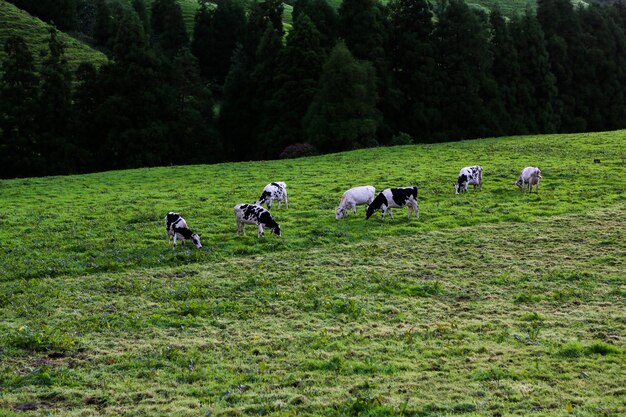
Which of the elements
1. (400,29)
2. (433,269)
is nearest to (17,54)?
(400,29)

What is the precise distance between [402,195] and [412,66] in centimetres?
5102

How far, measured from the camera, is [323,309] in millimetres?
16375

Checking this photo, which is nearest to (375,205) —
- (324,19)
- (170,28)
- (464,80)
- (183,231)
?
(183,231)

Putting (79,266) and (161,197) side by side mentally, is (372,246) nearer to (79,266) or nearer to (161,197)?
(79,266)

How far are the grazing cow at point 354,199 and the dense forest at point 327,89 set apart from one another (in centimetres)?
3272

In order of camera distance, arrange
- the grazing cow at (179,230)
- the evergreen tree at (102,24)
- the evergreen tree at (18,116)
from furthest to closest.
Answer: the evergreen tree at (102,24), the evergreen tree at (18,116), the grazing cow at (179,230)

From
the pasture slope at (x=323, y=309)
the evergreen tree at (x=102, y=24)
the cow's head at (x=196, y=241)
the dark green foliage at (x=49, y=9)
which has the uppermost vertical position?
the dark green foliage at (x=49, y=9)

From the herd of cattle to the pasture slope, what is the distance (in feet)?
2.18

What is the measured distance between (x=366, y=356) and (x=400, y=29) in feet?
225

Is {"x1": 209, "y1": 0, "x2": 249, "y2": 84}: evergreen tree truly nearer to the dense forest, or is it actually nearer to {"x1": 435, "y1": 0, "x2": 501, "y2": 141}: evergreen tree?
the dense forest

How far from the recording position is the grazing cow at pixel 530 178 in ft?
104

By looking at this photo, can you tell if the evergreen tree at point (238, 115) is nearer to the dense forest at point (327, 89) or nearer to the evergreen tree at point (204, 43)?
the dense forest at point (327, 89)

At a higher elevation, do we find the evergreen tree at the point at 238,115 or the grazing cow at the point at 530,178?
the evergreen tree at the point at 238,115

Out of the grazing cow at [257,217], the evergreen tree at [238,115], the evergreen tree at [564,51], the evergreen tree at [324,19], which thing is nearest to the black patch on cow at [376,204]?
the grazing cow at [257,217]
